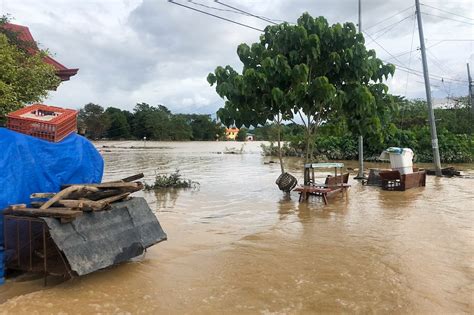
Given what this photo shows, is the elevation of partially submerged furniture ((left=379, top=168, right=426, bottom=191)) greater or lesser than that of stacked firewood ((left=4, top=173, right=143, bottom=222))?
lesser

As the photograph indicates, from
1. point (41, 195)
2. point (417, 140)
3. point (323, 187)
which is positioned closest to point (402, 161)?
point (323, 187)

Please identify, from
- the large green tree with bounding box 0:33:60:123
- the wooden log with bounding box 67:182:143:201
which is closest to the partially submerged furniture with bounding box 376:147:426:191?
the wooden log with bounding box 67:182:143:201

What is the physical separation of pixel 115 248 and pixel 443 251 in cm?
515

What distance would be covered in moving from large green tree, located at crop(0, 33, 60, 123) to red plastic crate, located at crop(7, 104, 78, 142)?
3.65 feet

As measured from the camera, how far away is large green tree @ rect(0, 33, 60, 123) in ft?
23.9

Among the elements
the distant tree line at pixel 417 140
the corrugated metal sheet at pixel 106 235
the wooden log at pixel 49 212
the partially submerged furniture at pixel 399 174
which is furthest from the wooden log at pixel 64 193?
the distant tree line at pixel 417 140

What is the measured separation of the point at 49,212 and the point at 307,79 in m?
8.50

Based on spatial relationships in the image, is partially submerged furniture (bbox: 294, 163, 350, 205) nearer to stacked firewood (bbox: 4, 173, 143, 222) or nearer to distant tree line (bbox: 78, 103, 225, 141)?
stacked firewood (bbox: 4, 173, 143, 222)

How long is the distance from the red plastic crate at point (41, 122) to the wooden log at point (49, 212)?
156cm

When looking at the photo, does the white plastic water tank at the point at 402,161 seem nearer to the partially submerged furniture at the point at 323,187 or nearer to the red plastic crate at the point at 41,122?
the partially submerged furniture at the point at 323,187

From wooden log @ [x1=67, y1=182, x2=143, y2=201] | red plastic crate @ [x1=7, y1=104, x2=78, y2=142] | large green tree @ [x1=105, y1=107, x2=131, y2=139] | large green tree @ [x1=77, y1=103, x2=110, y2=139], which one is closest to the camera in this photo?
wooden log @ [x1=67, y1=182, x2=143, y2=201]

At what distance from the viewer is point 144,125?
89938 mm

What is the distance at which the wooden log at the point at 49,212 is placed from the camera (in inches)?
183

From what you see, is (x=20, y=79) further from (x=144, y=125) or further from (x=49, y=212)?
(x=144, y=125)
